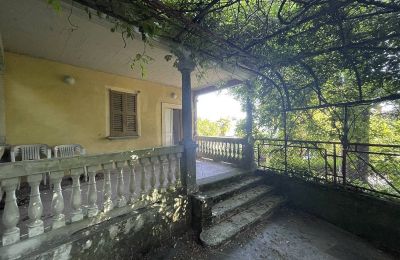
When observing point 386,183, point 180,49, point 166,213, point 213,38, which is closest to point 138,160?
point 166,213

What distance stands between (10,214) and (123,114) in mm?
4022

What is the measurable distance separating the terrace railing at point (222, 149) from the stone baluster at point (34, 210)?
14.5 feet

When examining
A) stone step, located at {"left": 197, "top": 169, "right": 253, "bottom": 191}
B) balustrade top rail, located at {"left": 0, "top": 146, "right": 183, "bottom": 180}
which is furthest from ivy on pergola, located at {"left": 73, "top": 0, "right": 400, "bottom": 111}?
stone step, located at {"left": 197, "top": 169, "right": 253, "bottom": 191}

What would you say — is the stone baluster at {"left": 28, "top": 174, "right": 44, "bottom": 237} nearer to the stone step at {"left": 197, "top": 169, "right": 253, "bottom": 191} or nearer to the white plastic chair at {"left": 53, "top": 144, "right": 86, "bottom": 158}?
the stone step at {"left": 197, "top": 169, "right": 253, "bottom": 191}

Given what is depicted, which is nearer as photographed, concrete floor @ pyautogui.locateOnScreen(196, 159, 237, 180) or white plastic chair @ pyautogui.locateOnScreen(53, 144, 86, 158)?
white plastic chair @ pyautogui.locateOnScreen(53, 144, 86, 158)

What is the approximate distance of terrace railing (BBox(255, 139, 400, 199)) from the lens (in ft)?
12.0

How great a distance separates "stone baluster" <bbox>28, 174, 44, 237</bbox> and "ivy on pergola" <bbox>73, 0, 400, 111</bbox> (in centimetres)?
177

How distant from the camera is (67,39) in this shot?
3.45m

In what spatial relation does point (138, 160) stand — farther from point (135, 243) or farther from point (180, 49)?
point (180, 49)

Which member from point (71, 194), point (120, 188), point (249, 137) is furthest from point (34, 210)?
point (249, 137)

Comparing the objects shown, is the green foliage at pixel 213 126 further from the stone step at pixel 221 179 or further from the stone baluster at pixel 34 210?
the stone baluster at pixel 34 210

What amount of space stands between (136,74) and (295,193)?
4.94m

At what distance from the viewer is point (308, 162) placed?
4.55 m

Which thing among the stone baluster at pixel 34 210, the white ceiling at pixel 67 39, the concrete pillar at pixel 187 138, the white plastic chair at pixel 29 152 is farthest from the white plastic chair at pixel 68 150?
the stone baluster at pixel 34 210
